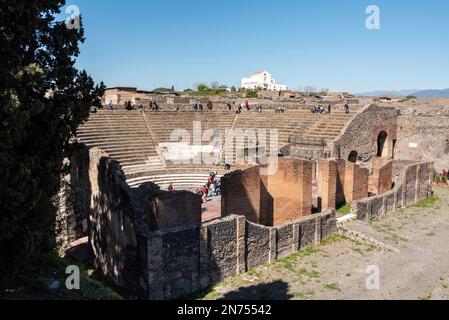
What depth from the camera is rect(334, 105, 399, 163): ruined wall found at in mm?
23328

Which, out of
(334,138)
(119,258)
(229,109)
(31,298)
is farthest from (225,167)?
(31,298)

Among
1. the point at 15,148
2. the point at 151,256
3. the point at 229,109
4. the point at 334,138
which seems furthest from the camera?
the point at 229,109

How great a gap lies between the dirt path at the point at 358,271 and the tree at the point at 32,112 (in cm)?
495

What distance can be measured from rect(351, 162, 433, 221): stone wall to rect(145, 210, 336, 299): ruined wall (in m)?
4.29

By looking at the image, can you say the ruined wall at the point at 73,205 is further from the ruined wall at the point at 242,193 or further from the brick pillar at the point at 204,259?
the brick pillar at the point at 204,259

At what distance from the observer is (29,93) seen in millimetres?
7109

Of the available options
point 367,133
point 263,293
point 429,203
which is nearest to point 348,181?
point 429,203

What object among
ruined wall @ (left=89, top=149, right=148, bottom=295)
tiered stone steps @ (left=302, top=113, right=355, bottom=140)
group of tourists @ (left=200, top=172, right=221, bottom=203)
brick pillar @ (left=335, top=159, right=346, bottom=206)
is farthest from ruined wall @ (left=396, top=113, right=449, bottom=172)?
ruined wall @ (left=89, top=149, right=148, bottom=295)

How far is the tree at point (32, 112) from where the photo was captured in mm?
6320

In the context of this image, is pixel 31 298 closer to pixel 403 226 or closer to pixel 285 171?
pixel 285 171

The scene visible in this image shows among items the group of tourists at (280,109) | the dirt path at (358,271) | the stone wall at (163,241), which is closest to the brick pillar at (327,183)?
the dirt path at (358,271)

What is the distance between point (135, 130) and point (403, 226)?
57.5 ft

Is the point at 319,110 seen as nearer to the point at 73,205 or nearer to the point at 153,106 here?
the point at 153,106

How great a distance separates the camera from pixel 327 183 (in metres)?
17.1
